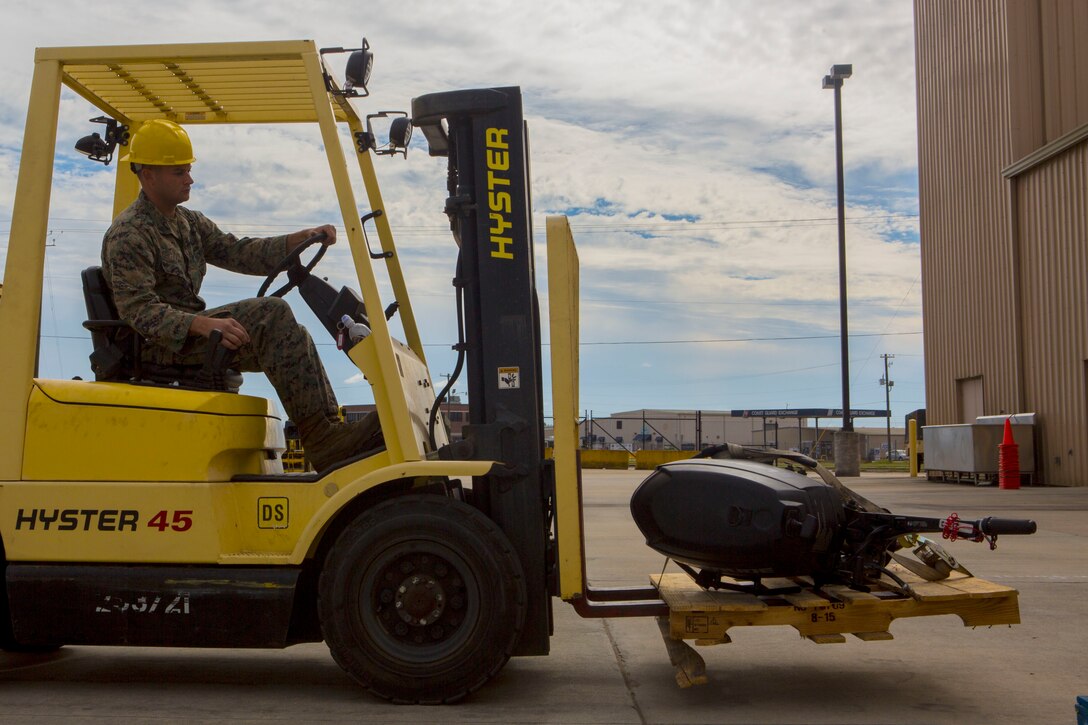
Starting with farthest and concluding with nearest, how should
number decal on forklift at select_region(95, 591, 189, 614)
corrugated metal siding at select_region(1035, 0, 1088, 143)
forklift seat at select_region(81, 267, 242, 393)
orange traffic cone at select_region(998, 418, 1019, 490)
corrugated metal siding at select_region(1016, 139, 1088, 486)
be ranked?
corrugated metal siding at select_region(1035, 0, 1088, 143) → orange traffic cone at select_region(998, 418, 1019, 490) → corrugated metal siding at select_region(1016, 139, 1088, 486) → forklift seat at select_region(81, 267, 242, 393) → number decal on forklift at select_region(95, 591, 189, 614)

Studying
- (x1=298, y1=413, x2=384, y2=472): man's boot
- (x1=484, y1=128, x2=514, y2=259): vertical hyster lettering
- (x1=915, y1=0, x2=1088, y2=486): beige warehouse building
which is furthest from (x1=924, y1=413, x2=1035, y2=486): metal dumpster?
(x1=298, y1=413, x2=384, y2=472): man's boot

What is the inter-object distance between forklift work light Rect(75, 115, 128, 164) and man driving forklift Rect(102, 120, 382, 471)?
26cm

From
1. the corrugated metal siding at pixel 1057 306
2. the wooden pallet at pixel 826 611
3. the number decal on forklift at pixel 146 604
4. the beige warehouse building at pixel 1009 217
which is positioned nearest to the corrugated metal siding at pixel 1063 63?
the beige warehouse building at pixel 1009 217

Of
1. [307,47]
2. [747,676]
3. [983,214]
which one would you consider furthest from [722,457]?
[983,214]

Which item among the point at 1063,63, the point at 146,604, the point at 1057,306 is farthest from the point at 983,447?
the point at 146,604

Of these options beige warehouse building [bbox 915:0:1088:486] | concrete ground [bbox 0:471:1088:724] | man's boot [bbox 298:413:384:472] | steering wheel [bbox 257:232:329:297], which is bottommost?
concrete ground [bbox 0:471:1088:724]

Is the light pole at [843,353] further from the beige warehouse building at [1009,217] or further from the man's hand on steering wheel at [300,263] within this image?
the man's hand on steering wheel at [300,263]

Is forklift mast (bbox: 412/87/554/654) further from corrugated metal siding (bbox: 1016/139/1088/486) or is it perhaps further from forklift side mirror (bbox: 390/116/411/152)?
corrugated metal siding (bbox: 1016/139/1088/486)

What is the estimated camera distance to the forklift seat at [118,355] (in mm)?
4746

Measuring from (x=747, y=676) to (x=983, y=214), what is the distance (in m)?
22.3

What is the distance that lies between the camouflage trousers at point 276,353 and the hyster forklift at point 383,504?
15 centimetres

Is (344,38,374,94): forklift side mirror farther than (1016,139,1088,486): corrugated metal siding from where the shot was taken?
No

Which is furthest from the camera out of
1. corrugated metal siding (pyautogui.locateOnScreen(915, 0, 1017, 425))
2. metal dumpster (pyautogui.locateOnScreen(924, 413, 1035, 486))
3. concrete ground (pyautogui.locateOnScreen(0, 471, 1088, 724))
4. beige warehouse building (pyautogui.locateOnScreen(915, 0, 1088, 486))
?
corrugated metal siding (pyautogui.locateOnScreen(915, 0, 1017, 425))

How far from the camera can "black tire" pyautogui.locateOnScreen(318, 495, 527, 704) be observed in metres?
4.39
